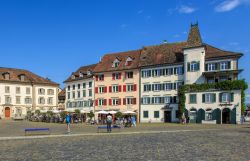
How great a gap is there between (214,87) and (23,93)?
4987cm

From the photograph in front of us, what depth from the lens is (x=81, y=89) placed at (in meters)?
78.6

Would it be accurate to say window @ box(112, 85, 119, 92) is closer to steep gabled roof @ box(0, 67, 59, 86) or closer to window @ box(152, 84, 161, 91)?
window @ box(152, 84, 161, 91)

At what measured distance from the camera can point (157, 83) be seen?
64688 mm

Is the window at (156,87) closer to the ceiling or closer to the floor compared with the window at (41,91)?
closer to the ceiling

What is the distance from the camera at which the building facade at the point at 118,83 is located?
223 feet

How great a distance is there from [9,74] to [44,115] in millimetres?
24585

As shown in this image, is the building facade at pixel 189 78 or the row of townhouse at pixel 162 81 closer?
the building facade at pixel 189 78

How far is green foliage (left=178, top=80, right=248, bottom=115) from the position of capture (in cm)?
5303

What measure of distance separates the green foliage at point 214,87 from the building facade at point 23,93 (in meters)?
39.5

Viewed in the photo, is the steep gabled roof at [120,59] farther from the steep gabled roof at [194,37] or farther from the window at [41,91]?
the window at [41,91]

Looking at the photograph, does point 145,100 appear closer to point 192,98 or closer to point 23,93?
point 192,98

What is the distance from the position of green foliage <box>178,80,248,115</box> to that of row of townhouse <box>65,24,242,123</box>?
23.6 inches

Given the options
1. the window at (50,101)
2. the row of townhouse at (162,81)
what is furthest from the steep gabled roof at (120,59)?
the window at (50,101)

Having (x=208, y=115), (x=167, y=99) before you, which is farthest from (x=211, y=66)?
(x=167, y=99)
